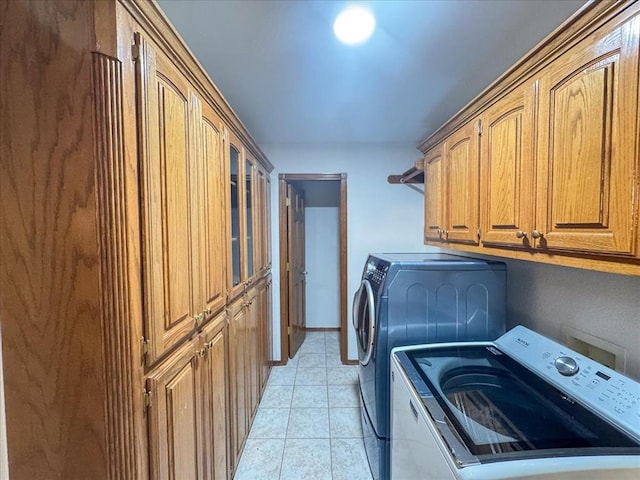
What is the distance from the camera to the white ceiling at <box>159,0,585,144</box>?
1177 millimetres

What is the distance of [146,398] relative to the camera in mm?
807

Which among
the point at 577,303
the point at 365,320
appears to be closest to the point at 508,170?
the point at 577,303

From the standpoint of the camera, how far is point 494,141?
4.35 feet

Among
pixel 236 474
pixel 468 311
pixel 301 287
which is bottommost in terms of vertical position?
pixel 236 474

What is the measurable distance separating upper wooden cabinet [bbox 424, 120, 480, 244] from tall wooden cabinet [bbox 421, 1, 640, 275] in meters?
0.06

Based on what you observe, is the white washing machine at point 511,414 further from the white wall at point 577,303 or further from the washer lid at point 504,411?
the white wall at point 577,303

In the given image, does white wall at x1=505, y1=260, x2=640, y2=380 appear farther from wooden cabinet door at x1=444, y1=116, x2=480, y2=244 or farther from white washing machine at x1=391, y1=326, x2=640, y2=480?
wooden cabinet door at x1=444, y1=116, x2=480, y2=244

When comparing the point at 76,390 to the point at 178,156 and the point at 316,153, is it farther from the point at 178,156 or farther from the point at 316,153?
the point at 316,153

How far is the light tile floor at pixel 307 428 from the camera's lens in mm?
1754

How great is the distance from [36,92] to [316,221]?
3434 mm

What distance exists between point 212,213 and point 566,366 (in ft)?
5.17

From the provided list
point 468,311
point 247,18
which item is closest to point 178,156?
point 247,18

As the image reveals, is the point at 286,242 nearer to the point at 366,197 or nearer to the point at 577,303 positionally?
the point at 366,197

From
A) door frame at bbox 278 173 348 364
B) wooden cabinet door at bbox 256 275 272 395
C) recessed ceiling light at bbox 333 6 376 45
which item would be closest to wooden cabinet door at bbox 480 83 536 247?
recessed ceiling light at bbox 333 6 376 45
